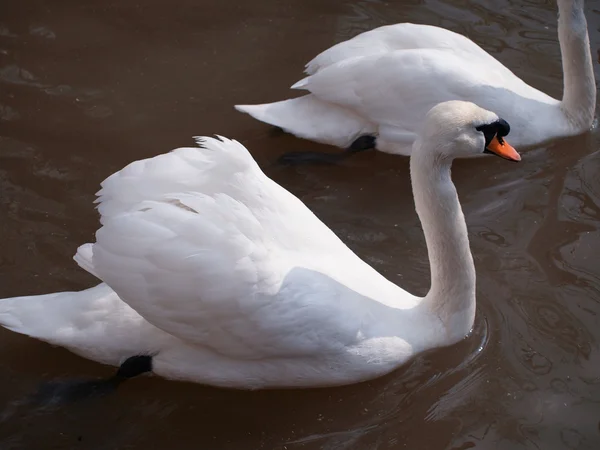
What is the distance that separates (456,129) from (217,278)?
1.29 m

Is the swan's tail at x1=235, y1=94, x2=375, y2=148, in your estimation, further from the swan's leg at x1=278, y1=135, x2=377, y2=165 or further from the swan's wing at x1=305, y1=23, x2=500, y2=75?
the swan's wing at x1=305, y1=23, x2=500, y2=75

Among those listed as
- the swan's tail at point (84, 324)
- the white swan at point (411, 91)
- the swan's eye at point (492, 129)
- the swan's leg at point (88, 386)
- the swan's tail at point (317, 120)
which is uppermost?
the swan's eye at point (492, 129)

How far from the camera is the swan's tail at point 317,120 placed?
6.07 metres

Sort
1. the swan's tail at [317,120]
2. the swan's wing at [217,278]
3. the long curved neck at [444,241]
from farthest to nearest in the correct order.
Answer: the swan's tail at [317,120], the long curved neck at [444,241], the swan's wing at [217,278]

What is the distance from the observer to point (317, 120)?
6133mm

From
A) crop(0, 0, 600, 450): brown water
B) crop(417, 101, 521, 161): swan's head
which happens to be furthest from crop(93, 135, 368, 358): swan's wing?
crop(417, 101, 521, 161): swan's head

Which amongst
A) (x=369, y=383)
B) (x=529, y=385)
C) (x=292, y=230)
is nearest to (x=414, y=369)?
(x=369, y=383)

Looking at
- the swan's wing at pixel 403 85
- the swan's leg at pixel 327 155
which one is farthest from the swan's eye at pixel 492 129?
the swan's leg at pixel 327 155

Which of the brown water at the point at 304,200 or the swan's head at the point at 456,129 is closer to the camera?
the swan's head at the point at 456,129

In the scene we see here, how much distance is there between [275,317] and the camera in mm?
3975

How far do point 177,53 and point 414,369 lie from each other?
3630 mm

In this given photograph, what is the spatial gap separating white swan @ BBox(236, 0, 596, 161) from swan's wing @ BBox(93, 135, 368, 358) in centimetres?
194

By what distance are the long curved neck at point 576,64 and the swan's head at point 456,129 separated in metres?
2.18

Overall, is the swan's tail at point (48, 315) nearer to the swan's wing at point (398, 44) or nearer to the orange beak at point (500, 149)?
the orange beak at point (500, 149)
